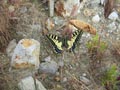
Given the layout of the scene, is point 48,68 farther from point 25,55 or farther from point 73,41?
point 73,41

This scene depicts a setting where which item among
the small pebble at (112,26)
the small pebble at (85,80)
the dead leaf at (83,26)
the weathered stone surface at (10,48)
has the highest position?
the dead leaf at (83,26)

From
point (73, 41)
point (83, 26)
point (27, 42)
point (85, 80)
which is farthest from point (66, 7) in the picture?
point (85, 80)

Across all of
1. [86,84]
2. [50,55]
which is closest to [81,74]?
[86,84]

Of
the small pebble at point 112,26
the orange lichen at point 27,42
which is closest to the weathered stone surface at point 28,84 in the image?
the orange lichen at point 27,42

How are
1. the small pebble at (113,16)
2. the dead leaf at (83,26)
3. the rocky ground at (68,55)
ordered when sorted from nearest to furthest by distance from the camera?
the rocky ground at (68,55), the dead leaf at (83,26), the small pebble at (113,16)

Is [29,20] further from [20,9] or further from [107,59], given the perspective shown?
[107,59]

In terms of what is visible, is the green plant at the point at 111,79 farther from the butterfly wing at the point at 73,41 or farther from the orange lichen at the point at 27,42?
the orange lichen at the point at 27,42

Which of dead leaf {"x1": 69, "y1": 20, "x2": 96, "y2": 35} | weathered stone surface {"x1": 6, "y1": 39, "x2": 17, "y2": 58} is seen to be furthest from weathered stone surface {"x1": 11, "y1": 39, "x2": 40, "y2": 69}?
dead leaf {"x1": 69, "y1": 20, "x2": 96, "y2": 35}
